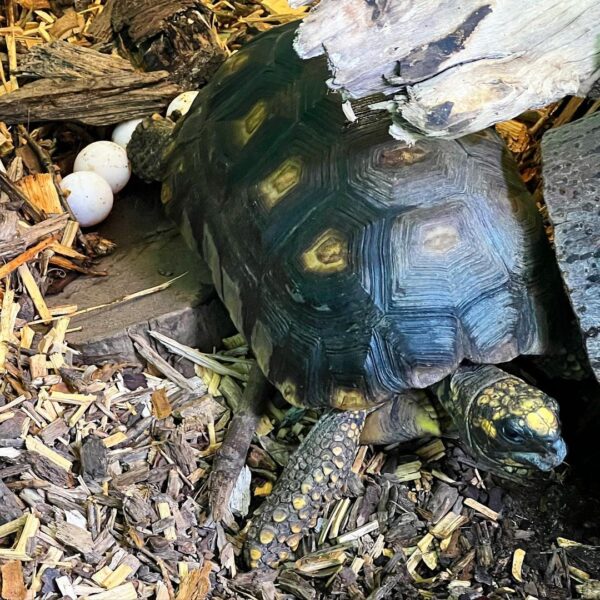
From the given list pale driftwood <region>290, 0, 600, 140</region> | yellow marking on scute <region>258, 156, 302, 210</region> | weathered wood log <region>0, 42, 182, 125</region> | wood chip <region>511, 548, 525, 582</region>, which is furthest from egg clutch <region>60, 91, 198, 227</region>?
wood chip <region>511, 548, 525, 582</region>

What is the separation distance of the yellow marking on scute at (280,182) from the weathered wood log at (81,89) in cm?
132

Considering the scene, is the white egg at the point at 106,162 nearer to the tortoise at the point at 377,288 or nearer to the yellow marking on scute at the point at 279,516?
the tortoise at the point at 377,288

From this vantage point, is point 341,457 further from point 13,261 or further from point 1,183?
point 1,183

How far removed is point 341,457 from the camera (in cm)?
283

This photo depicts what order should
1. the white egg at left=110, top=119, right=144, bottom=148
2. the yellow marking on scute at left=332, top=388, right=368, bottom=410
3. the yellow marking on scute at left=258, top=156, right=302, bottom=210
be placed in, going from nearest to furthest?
the yellow marking on scute at left=332, top=388, right=368, bottom=410
the yellow marking on scute at left=258, top=156, right=302, bottom=210
the white egg at left=110, top=119, right=144, bottom=148

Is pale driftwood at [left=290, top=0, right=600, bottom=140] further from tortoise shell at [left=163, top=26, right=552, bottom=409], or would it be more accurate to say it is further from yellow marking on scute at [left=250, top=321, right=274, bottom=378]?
yellow marking on scute at [left=250, top=321, right=274, bottom=378]

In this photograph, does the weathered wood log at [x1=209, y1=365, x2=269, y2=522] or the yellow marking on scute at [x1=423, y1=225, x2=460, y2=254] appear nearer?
the yellow marking on scute at [x1=423, y1=225, x2=460, y2=254]

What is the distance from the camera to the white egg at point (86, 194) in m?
3.59

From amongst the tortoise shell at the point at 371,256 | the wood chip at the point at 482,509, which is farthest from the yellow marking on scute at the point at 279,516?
the wood chip at the point at 482,509

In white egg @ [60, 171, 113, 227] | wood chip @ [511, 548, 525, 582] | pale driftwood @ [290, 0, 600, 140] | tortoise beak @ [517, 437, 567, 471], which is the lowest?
wood chip @ [511, 548, 525, 582]

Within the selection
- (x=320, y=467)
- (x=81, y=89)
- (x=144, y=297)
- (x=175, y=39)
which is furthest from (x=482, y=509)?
(x=175, y=39)

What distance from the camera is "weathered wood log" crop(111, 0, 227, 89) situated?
4.20m

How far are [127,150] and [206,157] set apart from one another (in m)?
0.69

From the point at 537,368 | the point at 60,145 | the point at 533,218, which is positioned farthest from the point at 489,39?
the point at 60,145
